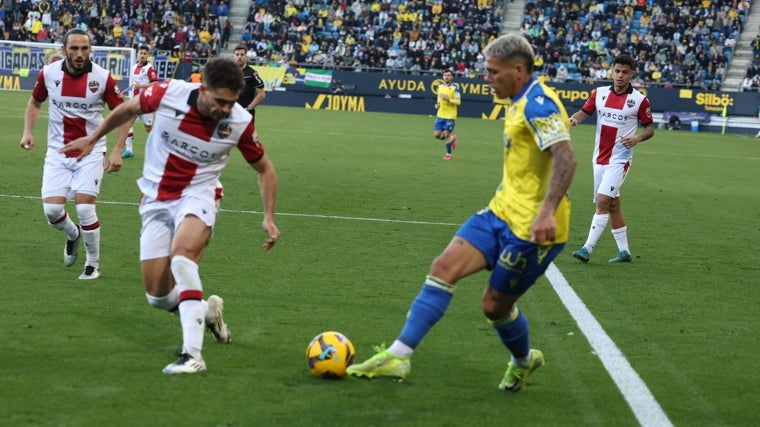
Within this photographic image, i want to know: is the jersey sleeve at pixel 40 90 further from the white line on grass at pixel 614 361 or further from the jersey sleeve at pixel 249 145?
the white line on grass at pixel 614 361

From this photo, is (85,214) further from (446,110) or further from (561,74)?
(561,74)

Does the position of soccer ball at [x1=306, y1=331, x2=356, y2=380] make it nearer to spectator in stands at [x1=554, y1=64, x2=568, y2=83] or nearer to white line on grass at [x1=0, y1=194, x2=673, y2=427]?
white line on grass at [x1=0, y1=194, x2=673, y2=427]

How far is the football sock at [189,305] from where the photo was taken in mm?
6137

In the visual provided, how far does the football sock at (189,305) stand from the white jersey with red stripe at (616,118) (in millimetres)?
6718

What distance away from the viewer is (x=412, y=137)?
3036cm

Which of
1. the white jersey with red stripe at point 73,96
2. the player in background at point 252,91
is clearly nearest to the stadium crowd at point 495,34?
the player in background at point 252,91

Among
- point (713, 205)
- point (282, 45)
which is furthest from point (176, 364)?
point (282, 45)

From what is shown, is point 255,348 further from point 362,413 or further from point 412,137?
point 412,137

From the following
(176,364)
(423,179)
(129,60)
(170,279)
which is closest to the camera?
(176,364)

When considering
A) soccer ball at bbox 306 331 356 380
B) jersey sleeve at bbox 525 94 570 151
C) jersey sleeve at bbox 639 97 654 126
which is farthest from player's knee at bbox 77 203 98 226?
jersey sleeve at bbox 639 97 654 126

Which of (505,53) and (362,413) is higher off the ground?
(505,53)

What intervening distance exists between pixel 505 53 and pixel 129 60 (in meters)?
32.7

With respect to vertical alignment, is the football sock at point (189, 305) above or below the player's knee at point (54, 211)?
above

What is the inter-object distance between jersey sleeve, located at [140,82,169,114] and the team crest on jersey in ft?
1.38
